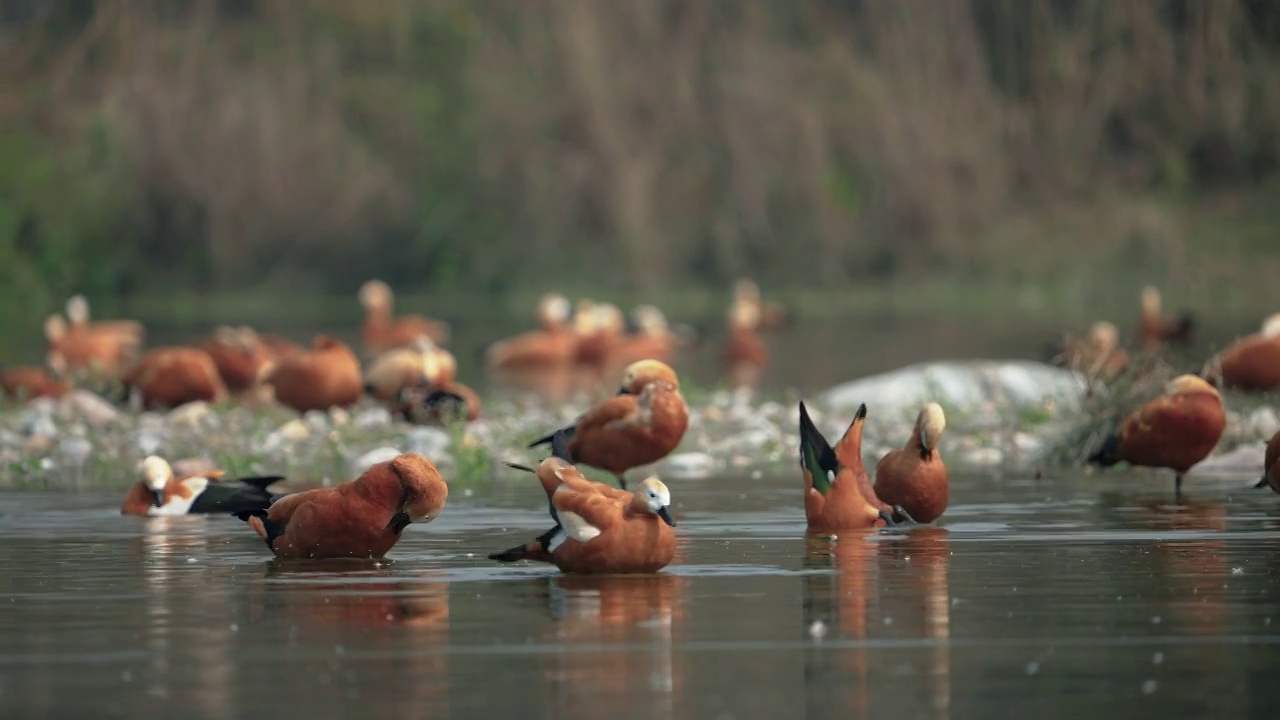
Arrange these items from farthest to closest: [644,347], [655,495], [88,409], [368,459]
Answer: [644,347] < [88,409] < [368,459] < [655,495]

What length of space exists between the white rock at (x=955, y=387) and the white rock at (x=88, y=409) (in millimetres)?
5907

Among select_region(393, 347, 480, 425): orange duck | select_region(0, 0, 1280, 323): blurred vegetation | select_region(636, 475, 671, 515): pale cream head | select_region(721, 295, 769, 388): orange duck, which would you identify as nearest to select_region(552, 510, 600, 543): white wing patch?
select_region(636, 475, 671, 515): pale cream head

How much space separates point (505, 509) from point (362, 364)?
650 inches

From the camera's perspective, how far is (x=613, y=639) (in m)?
8.34

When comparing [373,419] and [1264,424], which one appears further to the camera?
[373,419]

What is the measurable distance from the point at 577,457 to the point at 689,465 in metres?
2.67

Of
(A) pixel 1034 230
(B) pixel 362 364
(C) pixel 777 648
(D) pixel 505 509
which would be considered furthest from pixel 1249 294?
(C) pixel 777 648

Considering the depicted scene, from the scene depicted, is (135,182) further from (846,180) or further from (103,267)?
(846,180)

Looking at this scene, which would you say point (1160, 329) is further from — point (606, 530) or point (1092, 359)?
point (606, 530)

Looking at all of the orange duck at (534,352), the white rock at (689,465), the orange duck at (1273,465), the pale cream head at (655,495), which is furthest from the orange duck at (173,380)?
the pale cream head at (655,495)

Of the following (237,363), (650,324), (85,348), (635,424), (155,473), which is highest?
(650,324)

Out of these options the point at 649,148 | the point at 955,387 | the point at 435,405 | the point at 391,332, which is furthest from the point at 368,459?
the point at 649,148

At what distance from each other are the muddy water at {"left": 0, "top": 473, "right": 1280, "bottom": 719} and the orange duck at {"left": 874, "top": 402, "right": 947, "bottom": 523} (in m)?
0.14

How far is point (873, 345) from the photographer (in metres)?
32.7
